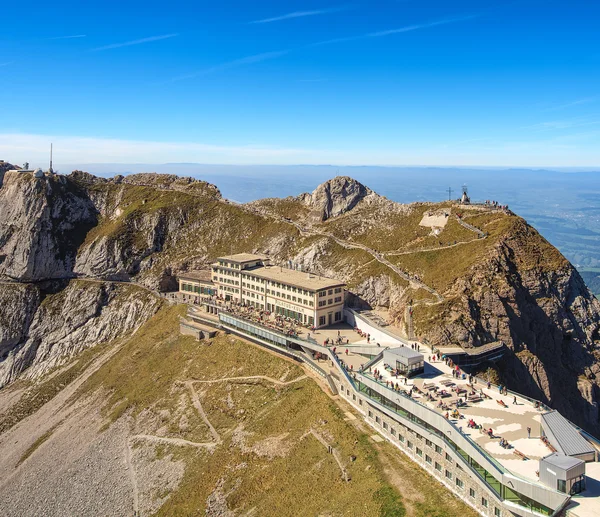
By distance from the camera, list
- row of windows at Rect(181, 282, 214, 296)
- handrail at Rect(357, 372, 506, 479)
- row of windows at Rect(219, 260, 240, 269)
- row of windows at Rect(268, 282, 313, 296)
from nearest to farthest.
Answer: handrail at Rect(357, 372, 506, 479) → row of windows at Rect(268, 282, 313, 296) → row of windows at Rect(219, 260, 240, 269) → row of windows at Rect(181, 282, 214, 296)

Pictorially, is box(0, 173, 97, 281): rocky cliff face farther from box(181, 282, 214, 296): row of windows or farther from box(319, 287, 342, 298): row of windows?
Result: box(319, 287, 342, 298): row of windows

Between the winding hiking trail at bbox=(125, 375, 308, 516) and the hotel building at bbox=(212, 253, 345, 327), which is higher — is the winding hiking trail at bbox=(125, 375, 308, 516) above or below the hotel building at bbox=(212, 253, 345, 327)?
below

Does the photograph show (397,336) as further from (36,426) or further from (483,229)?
(36,426)

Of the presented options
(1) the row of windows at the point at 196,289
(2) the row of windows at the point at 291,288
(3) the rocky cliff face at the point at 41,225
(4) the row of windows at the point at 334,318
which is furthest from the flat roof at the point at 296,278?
(3) the rocky cliff face at the point at 41,225

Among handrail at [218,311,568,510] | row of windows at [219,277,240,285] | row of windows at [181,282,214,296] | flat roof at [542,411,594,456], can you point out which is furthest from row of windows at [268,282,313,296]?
flat roof at [542,411,594,456]

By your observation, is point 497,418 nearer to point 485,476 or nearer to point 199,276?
point 485,476

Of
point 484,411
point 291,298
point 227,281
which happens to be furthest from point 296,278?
point 484,411

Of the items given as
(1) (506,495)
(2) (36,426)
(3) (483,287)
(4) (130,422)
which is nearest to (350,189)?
(3) (483,287)
